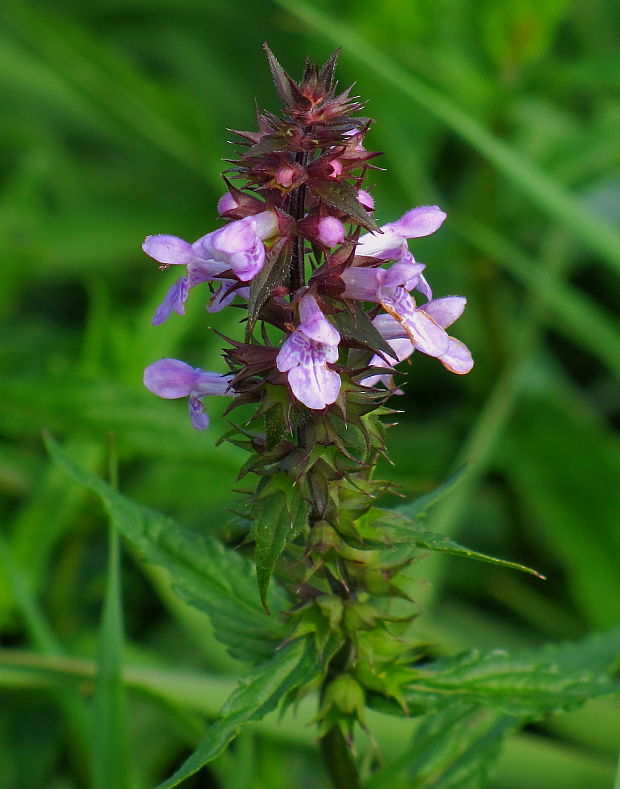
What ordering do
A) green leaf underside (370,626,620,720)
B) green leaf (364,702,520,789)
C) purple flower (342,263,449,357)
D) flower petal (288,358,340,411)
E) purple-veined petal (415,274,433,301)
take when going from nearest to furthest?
flower petal (288,358,340,411) < purple flower (342,263,449,357) < purple-veined petal (415,274,433,301) < green leaf underside (370,626,620,720) < green leaf (364,702,520,789)

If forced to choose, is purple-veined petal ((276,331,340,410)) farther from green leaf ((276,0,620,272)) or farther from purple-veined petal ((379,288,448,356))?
green leaf ((276,0,620,272))

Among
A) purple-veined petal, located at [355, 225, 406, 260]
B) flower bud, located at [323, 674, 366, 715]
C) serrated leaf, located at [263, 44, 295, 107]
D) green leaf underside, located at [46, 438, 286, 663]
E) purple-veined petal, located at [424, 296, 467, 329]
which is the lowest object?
flower bud, located at [323, 674, 366, 715]

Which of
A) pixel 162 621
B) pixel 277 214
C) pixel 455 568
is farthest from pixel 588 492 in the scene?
pixel 277 214

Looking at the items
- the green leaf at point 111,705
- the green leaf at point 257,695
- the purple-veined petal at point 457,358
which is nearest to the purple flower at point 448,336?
the purple-veined petal at point 457,358

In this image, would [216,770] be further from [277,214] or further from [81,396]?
[277,214]

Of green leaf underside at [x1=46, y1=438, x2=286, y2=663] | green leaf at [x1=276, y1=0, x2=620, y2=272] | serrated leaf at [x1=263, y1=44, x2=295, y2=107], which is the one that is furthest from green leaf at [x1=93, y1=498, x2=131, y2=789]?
green leaf at [x1=276, y1=0, x2=620, y2=272]

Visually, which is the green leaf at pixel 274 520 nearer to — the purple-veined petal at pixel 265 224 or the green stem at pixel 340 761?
the purple-veined petal at pixel 265 224
